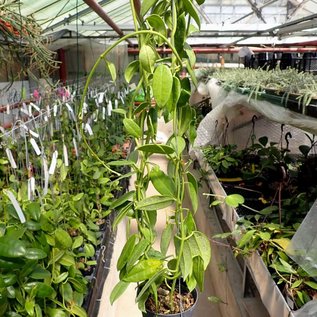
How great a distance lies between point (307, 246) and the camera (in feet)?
2.69

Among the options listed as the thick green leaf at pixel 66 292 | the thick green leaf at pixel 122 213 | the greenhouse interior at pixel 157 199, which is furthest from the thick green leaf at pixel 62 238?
the thick green leaf at pixel 122 213

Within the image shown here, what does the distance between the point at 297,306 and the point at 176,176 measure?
1.68ft

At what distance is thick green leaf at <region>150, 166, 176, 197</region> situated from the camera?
24.1 inches

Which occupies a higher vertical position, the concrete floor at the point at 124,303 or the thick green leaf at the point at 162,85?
the thick green leaf at the point at 162,85

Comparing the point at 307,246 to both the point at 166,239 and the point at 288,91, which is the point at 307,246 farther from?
the point at 288,91

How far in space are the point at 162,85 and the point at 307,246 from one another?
0.61 m

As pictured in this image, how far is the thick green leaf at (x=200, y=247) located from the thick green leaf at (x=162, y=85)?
0.96 ft

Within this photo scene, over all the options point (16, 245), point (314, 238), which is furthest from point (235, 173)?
point (16, 245)

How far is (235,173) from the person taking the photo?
1.91 meters

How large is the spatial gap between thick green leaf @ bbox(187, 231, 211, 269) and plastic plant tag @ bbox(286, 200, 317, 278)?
0.33 m

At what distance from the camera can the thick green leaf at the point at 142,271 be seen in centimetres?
59

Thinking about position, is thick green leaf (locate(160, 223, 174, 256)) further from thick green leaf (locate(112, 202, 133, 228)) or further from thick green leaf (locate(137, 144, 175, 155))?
thick green leaf (locate(137, 144, 175, 155))

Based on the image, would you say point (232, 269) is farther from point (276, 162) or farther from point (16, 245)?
point (16, 245)

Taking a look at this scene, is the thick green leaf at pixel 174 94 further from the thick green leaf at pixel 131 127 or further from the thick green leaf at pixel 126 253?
the thick green leaf at pixel 126 253
